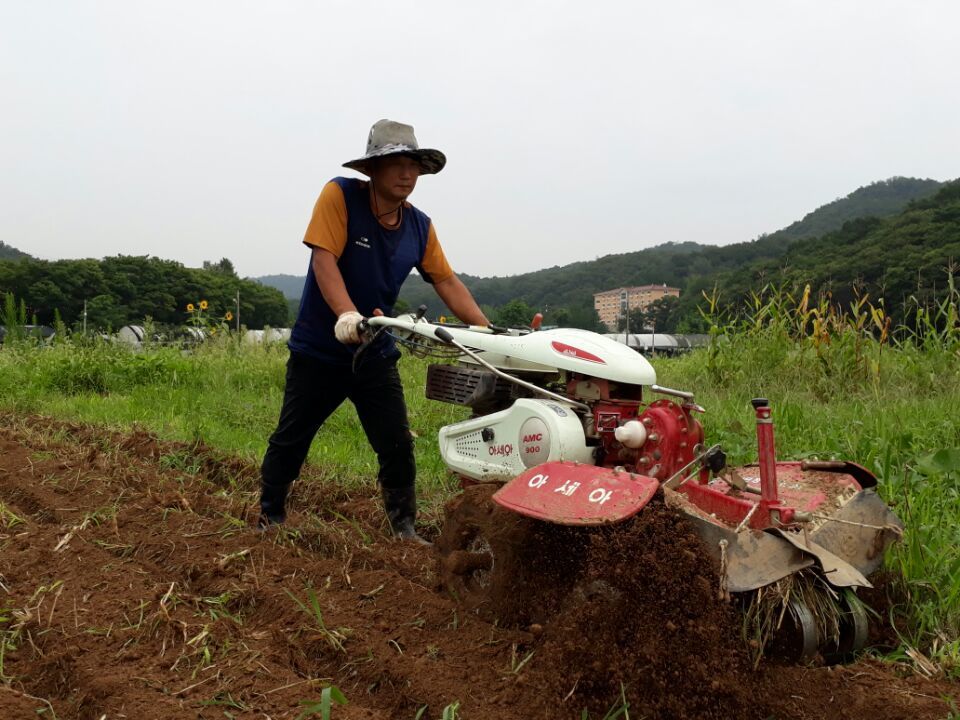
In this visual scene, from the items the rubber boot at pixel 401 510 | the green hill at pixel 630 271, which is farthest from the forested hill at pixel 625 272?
the rubber boot at pixel 401 510

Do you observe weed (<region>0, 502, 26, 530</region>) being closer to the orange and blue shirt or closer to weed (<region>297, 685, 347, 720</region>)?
the orange and blue shirt

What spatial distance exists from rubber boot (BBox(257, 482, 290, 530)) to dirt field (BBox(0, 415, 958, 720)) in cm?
12

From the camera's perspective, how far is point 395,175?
3508mm

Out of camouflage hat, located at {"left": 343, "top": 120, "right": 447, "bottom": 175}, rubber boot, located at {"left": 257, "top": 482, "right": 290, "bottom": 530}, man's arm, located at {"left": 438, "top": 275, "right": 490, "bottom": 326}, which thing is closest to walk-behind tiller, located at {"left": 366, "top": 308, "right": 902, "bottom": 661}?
man's arm, located at {"left": 438, "top": 275, "right": 490, "bottom": 326}

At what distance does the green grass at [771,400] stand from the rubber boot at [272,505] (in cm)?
95

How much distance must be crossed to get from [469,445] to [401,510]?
95cm

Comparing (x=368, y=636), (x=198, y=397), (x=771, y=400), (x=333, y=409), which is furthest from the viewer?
(x=198, y=397)

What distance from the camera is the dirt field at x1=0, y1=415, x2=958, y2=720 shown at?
2301 mm

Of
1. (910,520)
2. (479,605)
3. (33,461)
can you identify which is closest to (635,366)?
(479,605)

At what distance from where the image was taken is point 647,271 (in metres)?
23.9

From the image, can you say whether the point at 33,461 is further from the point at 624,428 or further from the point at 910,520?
the point at 910,520

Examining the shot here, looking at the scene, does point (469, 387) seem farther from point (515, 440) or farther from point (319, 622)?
point (319, 622)

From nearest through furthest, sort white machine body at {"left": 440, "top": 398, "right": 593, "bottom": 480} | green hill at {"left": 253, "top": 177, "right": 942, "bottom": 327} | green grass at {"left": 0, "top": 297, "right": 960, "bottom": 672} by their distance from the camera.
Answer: white machine body at {"left": 440, "top": 398, "right": 593, "bottom": 480}
green grass at {"left": 0, "top": 297, "right": 960, "bottom": 672}
green hill at {"left": 253, "top": 177, "right": 942, "bottom": 327}

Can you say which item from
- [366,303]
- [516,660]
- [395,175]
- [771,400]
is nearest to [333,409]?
[366,303]
